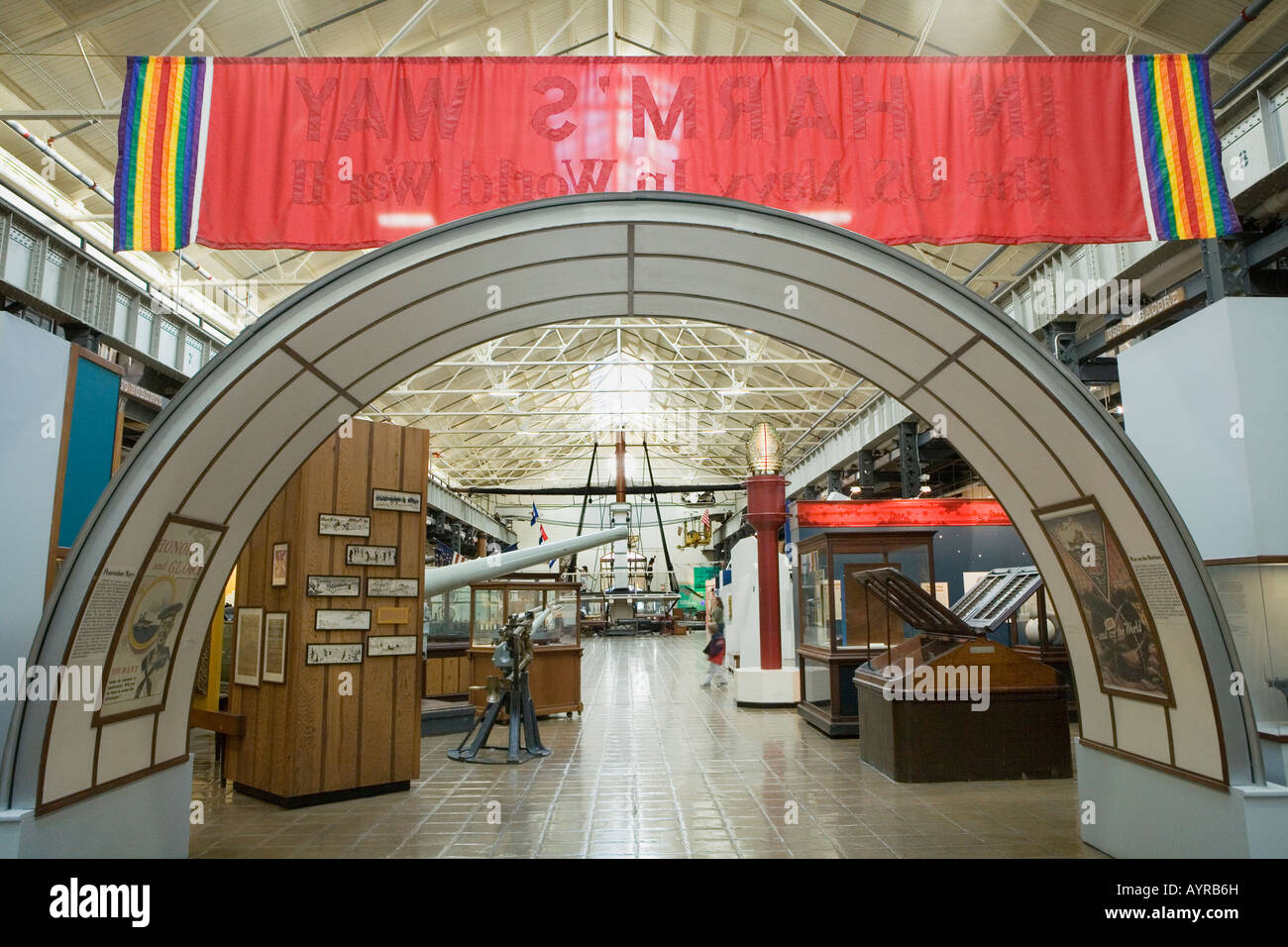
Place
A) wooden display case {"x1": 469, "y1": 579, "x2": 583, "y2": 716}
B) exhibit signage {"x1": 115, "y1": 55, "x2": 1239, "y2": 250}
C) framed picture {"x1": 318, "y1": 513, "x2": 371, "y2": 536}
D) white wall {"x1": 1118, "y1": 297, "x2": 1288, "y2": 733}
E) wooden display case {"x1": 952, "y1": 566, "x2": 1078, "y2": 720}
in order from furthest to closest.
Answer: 1. wooden display case {"x1": 469, "y1": 579, "x2": 583, "y2": 716}
2. wooden display case {"x1": 952, "y1": 566, "x2": 1078, "y2": 720}
3. framed picture {"x1": 318, "y1": 513, "x2": 371, "y2": 536}
4. exhibit signage {"x1": 115, "y1": 55, "x2": 1239, "y2": 250}
5. white wall {"x1": 1118, "y1": 297, "x2": 1288, "y2": 733}

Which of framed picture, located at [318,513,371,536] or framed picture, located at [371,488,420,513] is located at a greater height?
framed picture, located at [371,488,420,513]

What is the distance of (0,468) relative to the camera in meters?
4.88

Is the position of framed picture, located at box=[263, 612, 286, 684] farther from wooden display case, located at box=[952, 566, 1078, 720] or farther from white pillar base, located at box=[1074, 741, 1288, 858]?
wooden display case, located at box=[952, 566, 1078, 720]

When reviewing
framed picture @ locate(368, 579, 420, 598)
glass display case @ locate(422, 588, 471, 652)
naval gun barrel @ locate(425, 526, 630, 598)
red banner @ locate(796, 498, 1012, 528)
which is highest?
red banner @ locate(796, 498, 1012, 528)

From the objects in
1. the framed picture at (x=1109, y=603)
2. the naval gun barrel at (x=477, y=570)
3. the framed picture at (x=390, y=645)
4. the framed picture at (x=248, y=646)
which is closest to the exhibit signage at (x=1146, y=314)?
the framed picture at (x=1109, y=603)

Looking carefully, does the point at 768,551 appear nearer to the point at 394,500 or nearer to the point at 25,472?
the point at 394,500

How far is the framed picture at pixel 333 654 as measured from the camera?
6811mm

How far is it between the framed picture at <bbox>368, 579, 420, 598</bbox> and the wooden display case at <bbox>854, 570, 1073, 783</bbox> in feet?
15.2

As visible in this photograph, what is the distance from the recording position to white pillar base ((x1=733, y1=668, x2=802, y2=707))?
13.1 meters

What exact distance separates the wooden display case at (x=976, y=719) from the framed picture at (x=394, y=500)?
193 inches

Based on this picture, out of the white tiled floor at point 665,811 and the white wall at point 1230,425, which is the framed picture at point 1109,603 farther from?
the white tiled floor at point 665,811

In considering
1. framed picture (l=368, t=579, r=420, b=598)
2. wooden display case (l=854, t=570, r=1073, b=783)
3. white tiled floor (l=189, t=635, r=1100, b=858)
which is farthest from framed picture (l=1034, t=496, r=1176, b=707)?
framed picture (l=368, t=579, r=420, b=598)

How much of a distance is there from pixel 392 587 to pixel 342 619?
1.74ft
